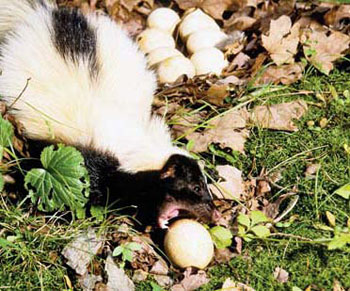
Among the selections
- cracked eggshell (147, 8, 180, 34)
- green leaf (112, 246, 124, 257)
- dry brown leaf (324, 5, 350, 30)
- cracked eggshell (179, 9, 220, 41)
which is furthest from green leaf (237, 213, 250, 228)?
dry brown leaf (324, 5, 350, 30)

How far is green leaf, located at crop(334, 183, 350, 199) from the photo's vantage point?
14.6 ft

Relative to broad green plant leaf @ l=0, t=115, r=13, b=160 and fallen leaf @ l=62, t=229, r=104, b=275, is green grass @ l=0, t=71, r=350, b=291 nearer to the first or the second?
fallen leaf @ l=62, t=229, r=104, b=275

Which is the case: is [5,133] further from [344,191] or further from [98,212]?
[344,191]

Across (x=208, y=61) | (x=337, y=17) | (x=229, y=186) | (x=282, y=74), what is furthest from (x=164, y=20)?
(x=229, y=186)

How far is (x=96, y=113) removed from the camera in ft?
14.9

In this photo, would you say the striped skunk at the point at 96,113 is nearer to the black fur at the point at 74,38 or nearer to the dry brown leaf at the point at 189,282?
the black fur at the point at 74,38

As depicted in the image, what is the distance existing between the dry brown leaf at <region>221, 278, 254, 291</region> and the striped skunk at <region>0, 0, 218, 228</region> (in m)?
0.46

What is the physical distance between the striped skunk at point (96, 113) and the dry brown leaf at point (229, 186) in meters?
0.23

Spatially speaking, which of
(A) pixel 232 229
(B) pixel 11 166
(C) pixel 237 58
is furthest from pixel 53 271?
(C) pixel 237 58

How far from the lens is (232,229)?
14.3ft

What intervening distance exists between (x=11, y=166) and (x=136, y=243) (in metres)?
1.04

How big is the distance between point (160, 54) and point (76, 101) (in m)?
1.14

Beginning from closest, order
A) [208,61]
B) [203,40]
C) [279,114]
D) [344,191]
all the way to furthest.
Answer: [344,191]
[279,114]
[208,61]
[203,40]

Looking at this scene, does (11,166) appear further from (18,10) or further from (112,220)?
(18,10)
